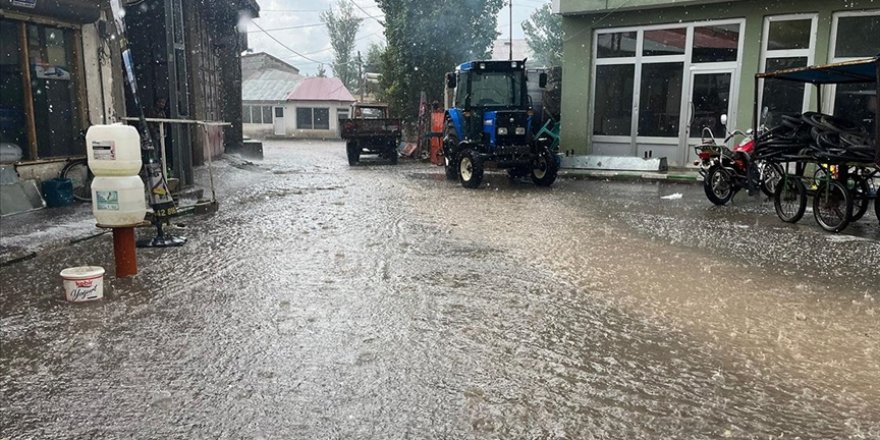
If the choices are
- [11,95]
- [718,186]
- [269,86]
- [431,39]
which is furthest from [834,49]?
[269,86]

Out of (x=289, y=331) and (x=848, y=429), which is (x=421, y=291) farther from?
(x=848, y=429)

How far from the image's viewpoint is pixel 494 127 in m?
13.4

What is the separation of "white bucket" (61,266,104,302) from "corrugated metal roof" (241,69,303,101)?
41.6 metres

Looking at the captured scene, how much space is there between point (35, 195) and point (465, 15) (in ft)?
61.9

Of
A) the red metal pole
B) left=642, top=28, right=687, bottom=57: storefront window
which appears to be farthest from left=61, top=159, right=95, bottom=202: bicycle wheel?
left=642, top=28, right=687, bottom=57: storefront window

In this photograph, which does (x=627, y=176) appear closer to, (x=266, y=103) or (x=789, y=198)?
(x=789, y=198)

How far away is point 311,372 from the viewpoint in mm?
3654

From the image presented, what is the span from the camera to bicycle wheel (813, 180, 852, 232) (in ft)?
25.8

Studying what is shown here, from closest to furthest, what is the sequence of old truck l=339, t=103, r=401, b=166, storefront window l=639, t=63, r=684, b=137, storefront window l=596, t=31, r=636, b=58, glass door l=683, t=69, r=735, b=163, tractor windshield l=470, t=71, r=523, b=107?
tractor windshield l=470, t=71, r=523, b=107 < glass door l=683, t=69, r=735, b=163 < storefront window l=639, t=63, r=684, b=137 < storefront window l=596, t=31, r=636, b=58 < old truck l=339, t=103, r=401, b=166

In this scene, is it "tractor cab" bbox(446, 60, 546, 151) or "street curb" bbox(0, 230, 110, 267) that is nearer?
"street curb" bbox(0, 230, 110, 267)

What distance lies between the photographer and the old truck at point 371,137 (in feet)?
67.7

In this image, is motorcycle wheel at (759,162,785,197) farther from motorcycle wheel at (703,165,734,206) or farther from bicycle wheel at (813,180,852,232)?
bicycle wheel at (813,180,852,232)

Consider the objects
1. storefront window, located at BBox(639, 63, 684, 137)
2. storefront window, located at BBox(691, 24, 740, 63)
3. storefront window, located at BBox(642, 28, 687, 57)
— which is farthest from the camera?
storefront window, located at BBox(639, 63, 684, 137)

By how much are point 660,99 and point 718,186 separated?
6089 millimetres
